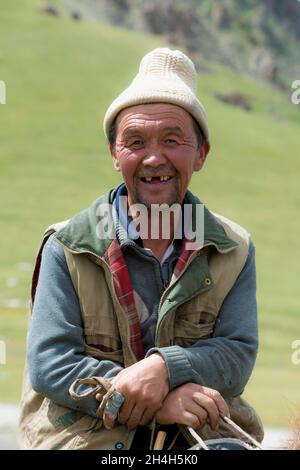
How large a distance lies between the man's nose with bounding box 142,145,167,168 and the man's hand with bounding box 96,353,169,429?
60cm

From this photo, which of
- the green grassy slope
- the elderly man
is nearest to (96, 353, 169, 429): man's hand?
the elderly man

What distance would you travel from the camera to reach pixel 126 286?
304 cm

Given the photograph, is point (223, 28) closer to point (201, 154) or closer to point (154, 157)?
point (201, 154)

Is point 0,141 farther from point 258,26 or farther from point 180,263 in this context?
point 258,26

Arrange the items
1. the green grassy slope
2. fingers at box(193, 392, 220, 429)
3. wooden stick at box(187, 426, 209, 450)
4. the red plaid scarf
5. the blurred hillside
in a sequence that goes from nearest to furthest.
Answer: wooden stick at box(187, 426, 209, 450) → fingers at box(193, 392, 220, 429) → the red plaid scarf → the green grassy slope → the blurred hillside

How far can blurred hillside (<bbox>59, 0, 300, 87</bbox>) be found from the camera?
40.0m

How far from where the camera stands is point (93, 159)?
2294cm

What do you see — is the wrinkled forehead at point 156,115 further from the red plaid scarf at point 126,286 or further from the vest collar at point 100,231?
the red plaid scarf at point 126,286

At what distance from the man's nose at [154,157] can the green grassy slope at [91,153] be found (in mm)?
9201

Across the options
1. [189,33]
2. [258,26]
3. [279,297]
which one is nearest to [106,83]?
[279,297]

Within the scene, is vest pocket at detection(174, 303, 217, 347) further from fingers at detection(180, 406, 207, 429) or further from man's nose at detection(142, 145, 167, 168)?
man's nose at detection(142, 145, 167, 168)

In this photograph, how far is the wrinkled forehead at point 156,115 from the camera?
3076 mm

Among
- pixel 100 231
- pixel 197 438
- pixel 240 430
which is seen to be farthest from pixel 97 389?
pixel 100 231

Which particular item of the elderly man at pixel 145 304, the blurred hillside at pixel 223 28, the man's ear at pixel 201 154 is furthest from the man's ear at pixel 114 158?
the blurred hillside at pixel 223 28
